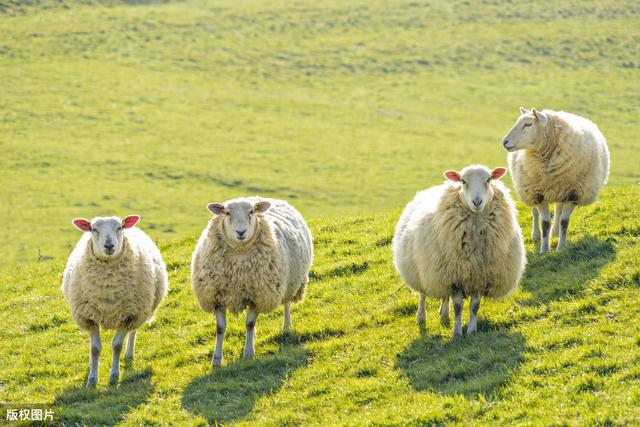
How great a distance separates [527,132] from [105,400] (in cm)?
773

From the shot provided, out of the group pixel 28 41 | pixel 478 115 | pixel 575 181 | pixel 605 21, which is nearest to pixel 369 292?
pixel 575 181

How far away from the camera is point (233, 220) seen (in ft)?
37.0

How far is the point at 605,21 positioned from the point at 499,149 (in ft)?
73.9

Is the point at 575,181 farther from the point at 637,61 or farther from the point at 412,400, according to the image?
the point at 637,61

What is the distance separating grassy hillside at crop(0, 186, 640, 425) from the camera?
8.82 meters

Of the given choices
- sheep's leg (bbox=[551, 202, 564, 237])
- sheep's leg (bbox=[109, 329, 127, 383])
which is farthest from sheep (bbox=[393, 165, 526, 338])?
sheep's leg (bbox=[109, 329, 127, 383])

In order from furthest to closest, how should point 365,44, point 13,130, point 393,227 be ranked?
point 365,44, point 13,130, point 393,227

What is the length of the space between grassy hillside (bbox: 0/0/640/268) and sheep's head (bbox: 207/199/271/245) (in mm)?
20826

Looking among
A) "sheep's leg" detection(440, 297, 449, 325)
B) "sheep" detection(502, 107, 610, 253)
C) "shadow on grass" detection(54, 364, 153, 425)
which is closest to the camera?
"shadow on grass" detection(54, 364, 153, 425)

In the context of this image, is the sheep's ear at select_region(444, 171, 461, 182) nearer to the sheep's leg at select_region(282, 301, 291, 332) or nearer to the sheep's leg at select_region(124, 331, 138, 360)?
the sheep's leg at select_region(282, 301, 291, 332)

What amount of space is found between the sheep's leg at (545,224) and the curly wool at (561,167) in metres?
0.11

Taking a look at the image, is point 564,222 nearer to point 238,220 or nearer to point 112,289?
point 238,220

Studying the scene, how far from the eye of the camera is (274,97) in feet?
177

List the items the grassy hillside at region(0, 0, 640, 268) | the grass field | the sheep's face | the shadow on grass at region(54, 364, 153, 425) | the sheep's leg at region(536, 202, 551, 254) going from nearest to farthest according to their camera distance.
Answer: the grass field
the shadow on grass at region(54, 364, 153, 425)
the sheep's leg at region(536, 202, 551, 254)
the sheep's face
the grassy hillside at region(0, 0, 640, 268)
